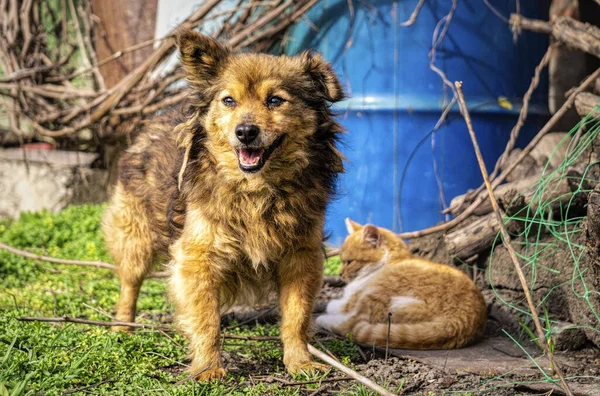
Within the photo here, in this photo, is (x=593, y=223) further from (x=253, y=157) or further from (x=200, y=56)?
(x=200, y=56)

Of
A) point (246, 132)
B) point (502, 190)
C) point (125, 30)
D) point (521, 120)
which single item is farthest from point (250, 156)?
point (125, 30)

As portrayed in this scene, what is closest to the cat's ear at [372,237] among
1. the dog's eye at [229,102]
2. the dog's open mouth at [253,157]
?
the dog's open mouth at [253,157]

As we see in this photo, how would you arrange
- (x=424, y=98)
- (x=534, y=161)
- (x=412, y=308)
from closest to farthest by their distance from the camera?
(x=412, y=308), (x=534, y=161), (x=424, y=98)

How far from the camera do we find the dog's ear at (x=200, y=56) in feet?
12.7

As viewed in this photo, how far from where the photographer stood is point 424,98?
20.9ft

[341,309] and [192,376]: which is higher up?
[192,376]

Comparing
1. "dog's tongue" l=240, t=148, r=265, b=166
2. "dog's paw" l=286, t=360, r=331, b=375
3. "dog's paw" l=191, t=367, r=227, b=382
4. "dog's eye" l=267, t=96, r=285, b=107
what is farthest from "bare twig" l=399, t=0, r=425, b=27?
"dog's paw" l=191, t=367, r=227, b=382

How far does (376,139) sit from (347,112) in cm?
40

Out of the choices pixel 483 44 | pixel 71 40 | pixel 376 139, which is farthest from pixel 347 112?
pixel 71 40

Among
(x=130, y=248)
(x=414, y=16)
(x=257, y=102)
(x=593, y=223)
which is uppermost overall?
(x=414, y=16)

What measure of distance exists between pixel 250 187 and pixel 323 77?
0.78m

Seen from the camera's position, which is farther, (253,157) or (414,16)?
(414,16)

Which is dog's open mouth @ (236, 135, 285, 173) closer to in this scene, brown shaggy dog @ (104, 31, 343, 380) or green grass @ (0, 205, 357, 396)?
brown shaggy dog @ (104, 31, 343, 380)

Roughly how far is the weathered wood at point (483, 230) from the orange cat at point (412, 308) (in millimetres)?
484
